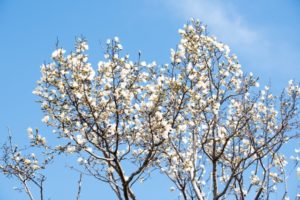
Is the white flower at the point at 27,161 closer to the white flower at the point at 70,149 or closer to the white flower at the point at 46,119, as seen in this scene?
the white flower at the point at 70,149

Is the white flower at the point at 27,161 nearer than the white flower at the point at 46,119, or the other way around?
the white flower at the point at 46,119

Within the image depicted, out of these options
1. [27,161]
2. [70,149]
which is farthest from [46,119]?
[27,161]

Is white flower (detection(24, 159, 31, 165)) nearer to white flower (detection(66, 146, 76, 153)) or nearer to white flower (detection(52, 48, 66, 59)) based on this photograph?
white flower (detection(66, 146, 76, 153))

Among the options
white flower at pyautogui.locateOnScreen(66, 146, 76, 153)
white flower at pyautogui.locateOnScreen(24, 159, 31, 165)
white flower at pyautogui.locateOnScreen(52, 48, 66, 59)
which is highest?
white flower at pyautogui.locateOnScreen(52, 48, 66, 59)

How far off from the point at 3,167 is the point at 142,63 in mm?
4008

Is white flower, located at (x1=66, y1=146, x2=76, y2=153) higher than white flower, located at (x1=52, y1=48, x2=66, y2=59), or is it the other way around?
white flower, located at (x1=52, y1=48, x2=66, y2=59)

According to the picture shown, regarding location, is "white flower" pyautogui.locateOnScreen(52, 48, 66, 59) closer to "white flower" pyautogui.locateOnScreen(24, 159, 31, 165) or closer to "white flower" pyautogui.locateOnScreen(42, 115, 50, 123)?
"white flower" pyautogui.locateOnScreen(42, 115, 50, 123)

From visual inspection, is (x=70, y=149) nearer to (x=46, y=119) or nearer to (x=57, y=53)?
(x=46, y=119)

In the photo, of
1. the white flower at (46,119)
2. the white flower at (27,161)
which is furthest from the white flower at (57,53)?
the white flower at (27,161)

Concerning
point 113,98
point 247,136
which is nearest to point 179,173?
point 247,136

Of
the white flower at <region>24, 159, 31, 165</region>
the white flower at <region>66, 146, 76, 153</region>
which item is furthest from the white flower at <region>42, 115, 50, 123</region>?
the white flower at <region>24, 159, 31, 165</region>

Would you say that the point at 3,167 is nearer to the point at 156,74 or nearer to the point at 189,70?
the point at 156,74

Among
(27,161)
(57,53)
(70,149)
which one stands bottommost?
(70,149)

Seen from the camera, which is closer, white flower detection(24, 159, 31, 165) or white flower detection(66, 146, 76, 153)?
white flower detection(66, 146, 76, 153)
